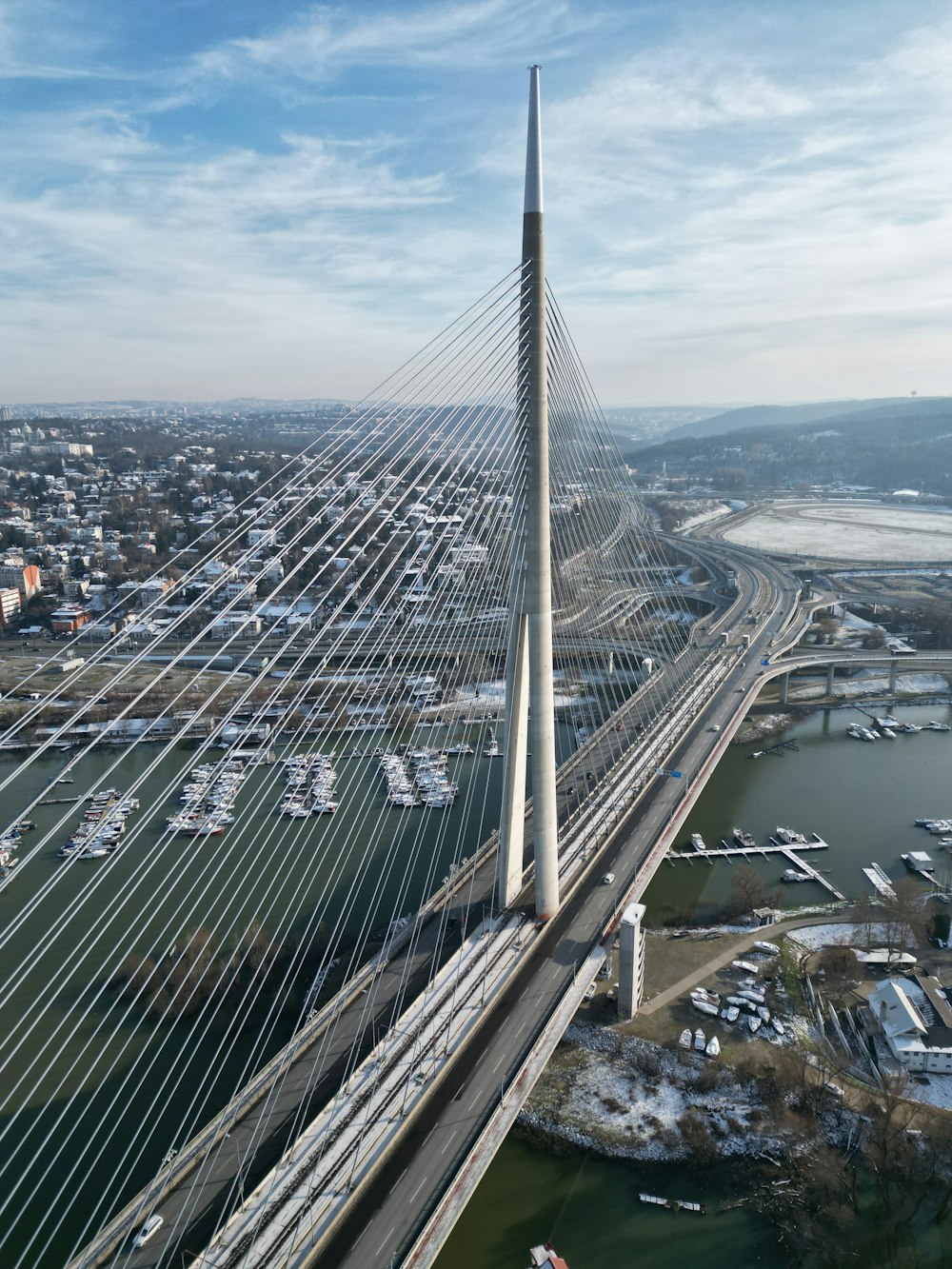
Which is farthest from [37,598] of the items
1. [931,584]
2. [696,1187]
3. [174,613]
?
[931,584]

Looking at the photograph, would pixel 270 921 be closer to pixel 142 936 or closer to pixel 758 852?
pixel 142 936

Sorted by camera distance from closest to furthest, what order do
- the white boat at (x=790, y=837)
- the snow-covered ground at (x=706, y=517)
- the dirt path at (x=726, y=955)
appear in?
the dirt path at (x=726, y=955) → the white boat at (x=790, y=837) → the snow-covered ground at (x=706, y=517)

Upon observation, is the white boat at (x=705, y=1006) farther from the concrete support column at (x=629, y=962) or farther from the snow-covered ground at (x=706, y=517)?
the snow-covered ground at (x=706, y=517)

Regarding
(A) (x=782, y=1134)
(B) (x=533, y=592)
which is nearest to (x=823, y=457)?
(B) (x=533, y=592)

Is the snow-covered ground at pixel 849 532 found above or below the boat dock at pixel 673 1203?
above

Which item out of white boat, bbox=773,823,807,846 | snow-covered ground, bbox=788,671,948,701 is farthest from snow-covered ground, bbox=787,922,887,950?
snow-covered ground, bbox=788,671,948,701

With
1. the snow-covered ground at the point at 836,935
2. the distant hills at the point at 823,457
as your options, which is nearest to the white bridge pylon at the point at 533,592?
the snow-covered ground at the point at 836,935

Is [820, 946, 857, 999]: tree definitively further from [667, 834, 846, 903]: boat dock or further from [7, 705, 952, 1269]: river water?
[667, 834, 846, 903]: boat dock
